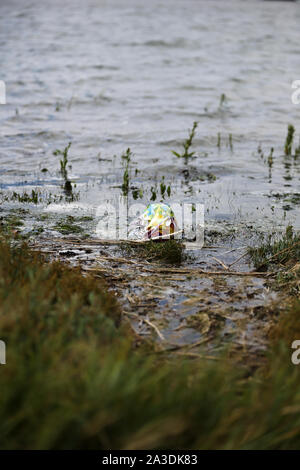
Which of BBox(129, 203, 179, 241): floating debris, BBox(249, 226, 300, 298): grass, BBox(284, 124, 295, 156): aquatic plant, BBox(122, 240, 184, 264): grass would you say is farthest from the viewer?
BBox(284, 124, 295, 156): aquatic plant

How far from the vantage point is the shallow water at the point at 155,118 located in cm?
801

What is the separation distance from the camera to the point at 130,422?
86.1 inches

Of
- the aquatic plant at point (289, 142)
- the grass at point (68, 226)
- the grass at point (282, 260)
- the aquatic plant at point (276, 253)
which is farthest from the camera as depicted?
the aquatic plant at point (289, 142)

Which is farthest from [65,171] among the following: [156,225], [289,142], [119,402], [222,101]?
[222,101]

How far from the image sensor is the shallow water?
801cm

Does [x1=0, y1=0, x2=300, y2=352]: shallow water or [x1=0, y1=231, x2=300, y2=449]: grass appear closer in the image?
[x1=0, y1=231, x2=300, y2=449]: grass

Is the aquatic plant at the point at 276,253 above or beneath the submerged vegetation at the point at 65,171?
beneath

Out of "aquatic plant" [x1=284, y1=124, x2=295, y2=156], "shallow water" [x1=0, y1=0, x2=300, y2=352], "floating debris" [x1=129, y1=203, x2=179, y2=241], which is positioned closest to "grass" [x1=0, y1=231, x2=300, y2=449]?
"shallow water" [x1=0, y1=0, x2=300, y2=352]

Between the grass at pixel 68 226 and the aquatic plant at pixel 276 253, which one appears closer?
the aquatic plant at pixel 276 253

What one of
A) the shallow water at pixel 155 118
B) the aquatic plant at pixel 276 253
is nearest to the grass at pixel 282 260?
the aquatic plant at pixel 276 253

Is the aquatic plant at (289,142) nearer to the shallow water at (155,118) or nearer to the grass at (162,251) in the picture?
the shallow water at (155,118)

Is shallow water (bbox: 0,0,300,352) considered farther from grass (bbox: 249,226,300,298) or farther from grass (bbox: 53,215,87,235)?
grass (bbox: 249,226,300,298)

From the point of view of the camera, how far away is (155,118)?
45.8 feet

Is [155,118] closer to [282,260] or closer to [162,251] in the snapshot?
[162,251]
